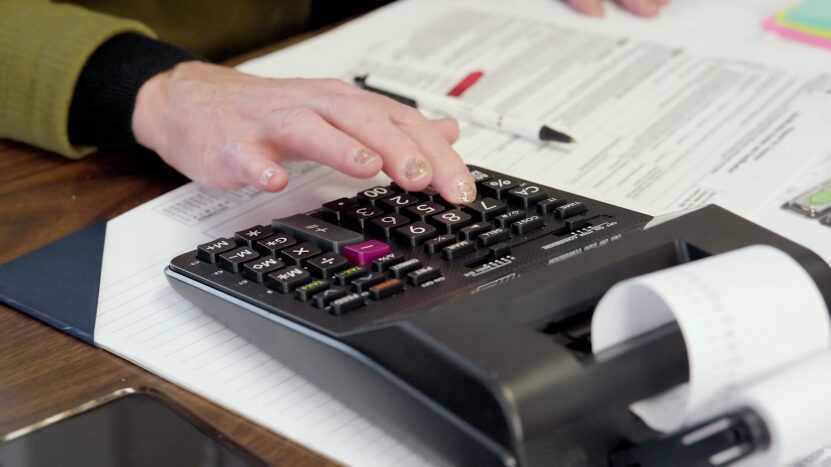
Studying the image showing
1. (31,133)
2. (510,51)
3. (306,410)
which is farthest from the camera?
(510,51)

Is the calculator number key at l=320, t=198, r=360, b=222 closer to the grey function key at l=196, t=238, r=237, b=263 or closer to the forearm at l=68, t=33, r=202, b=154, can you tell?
the grey function key at l=196, t=238, r=237, b=263

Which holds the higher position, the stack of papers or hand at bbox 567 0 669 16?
the stack of papers

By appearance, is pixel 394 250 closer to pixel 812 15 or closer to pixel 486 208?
pixel 486 208

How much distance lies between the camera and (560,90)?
2.93 feet

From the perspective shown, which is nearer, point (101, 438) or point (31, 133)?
point (101, 438)

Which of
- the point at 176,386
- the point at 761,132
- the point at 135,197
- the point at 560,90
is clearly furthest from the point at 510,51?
the point at 176,386

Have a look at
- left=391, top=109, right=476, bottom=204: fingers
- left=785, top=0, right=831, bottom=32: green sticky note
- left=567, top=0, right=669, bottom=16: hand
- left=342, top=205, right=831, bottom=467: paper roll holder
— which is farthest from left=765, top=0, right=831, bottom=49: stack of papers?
left=342, top=205, right=831, bottom=467: paper roll holder

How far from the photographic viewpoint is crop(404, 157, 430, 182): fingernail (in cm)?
63

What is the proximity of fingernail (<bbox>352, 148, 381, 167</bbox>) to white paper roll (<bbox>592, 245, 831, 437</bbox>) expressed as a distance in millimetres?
248

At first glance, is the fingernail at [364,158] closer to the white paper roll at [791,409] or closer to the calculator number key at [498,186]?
the calculator number key at [498,186]

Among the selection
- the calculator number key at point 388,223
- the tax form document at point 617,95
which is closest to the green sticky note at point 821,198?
the tax form document at point 617,95

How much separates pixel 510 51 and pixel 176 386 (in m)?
0.55

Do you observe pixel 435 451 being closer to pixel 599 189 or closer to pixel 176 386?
pixel 176 386

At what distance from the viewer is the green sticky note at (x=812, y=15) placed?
0.96 meters
